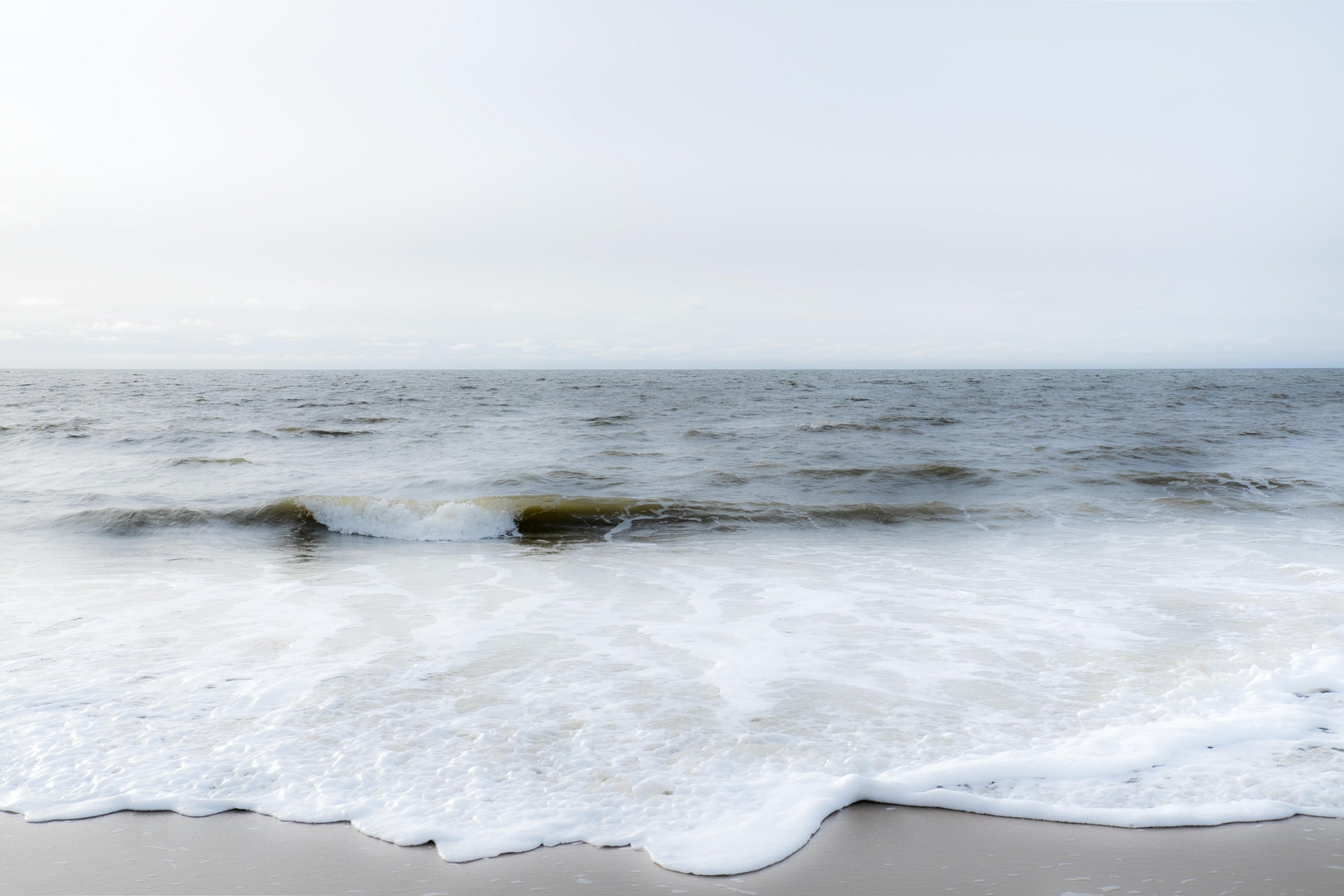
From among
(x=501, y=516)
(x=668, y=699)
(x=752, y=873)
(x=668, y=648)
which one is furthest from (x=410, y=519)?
(x=752, y=873)

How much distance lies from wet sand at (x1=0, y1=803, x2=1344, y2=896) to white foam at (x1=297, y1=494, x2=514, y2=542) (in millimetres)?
7088

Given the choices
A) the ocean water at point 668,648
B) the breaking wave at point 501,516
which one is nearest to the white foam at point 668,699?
the ocean water at point 668,648

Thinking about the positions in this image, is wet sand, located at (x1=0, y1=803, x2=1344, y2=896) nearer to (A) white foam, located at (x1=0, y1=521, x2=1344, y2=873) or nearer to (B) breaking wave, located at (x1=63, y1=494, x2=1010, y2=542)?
(A) white foam, located at (x1=0, y1=521, x2=1344, y2=873)

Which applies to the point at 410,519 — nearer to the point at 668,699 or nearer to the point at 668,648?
the point at 668,648

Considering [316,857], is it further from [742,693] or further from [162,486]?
[162,486]

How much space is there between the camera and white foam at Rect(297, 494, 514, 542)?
10422 millimetres

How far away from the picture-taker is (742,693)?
4617 mm

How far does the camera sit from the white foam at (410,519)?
34.2ft

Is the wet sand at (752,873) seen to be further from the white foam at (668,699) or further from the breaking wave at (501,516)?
the breaking wave at (501,516)

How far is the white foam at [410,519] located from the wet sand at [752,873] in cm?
709

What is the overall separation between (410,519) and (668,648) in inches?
250

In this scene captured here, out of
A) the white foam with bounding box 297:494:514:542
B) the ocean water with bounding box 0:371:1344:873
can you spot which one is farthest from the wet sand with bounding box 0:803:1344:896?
the white foam with bounding box 297:494:514:542

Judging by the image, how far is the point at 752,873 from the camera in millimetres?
2879

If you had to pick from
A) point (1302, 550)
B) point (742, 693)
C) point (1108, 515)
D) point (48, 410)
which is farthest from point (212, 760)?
point (48, 410)
